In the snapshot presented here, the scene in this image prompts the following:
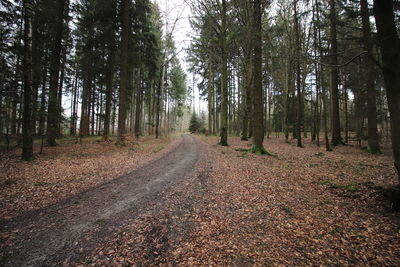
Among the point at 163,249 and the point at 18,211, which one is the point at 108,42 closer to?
the point at 18,211

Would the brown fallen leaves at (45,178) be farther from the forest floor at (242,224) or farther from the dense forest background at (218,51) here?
the dense forest background at (218,51)

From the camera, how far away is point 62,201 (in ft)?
13.7

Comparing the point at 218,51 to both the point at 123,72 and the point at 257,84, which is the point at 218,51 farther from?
the point at 123,72

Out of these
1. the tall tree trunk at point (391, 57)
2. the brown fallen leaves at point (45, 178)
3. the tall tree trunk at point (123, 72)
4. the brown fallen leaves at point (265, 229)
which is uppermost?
Answer: the tall tree trunk at point (123, 72)

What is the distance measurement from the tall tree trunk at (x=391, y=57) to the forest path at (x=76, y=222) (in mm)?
5173

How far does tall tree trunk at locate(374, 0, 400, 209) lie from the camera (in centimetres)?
306

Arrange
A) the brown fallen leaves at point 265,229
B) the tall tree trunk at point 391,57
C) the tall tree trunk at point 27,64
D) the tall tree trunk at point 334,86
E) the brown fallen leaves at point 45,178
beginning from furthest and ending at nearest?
the tall tree trunk at point 334,86 → the tall tree trunk at point 27,64 → the brown fallen leaves at point 45,178 → the tall tree trunk at point 391,57 → the brown fallen leaves at point 265,229

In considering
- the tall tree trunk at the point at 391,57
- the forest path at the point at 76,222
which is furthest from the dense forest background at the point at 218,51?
the forest path at the point at 76,222

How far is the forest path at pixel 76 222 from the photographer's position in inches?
94.5

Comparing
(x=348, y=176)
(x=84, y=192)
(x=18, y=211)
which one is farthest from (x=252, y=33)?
(x=18, y=211)

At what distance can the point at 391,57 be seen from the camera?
10.1 ft

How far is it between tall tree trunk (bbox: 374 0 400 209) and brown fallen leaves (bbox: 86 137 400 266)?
1.03m

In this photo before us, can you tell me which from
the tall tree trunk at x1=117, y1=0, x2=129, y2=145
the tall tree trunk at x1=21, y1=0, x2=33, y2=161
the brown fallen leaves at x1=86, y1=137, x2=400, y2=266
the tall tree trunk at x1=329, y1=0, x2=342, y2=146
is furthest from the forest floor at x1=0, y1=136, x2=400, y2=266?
the tall tree trunk at x1=329, y1=0, x2=342, y2=146

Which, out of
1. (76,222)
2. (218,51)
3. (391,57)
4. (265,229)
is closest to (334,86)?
(218,51)
